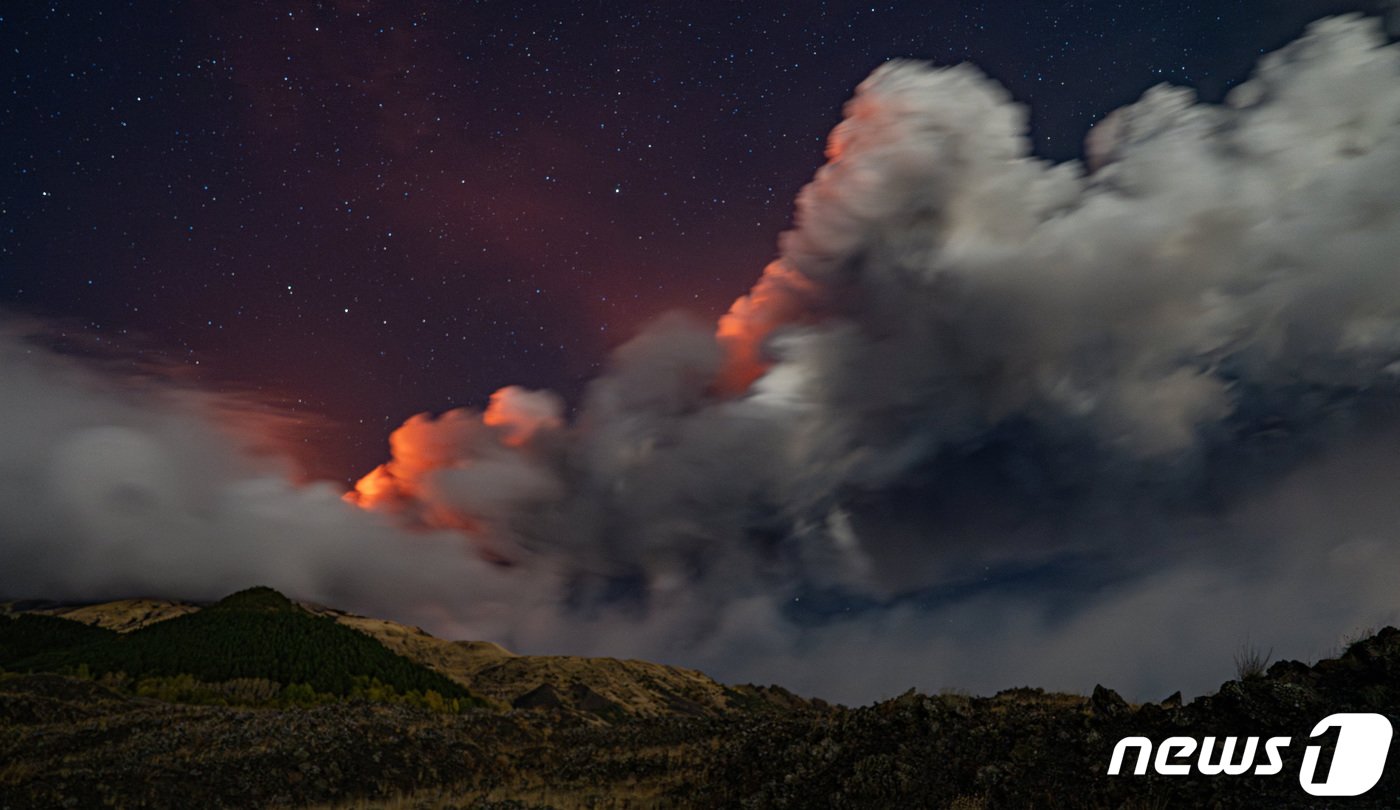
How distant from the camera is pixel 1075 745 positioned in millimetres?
15492

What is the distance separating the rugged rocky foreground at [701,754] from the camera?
1406 cm

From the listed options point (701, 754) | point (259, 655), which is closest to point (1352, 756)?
point (701, 754)

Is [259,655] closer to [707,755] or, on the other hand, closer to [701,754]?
[701,754]

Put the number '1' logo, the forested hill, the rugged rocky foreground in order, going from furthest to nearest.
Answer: the forested hill < the rugged rocky foreground < the number '1' logo

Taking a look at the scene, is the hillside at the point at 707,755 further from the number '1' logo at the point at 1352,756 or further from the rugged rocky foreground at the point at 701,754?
the number '1' logo at the point at 1352,756

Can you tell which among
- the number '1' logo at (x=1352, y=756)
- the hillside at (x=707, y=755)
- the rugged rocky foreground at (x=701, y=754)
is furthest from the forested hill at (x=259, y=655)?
the number '1' logo at (x=1352, y=756)

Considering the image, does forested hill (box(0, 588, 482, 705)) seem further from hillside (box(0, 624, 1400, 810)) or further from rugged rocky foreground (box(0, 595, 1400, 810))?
hillside (box(0, 624, 1400, 810))

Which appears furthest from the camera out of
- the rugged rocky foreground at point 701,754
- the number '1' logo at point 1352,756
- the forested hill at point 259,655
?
the forested hill at point 259,655

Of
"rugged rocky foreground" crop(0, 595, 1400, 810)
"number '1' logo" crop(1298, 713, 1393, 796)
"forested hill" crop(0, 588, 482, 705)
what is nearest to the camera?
"number '1' logo" crop(1298, 713, 1393, 796)

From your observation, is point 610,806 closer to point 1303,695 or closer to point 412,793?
point 412,793

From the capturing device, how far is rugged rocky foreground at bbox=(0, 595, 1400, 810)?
14.1 meters

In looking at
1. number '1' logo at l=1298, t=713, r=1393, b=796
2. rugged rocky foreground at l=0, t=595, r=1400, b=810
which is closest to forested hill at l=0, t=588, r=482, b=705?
rugged rocky foreground at l=0, t=595, r=1400, b=810

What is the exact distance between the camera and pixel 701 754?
2739 cm

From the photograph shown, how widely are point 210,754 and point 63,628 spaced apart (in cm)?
22154
